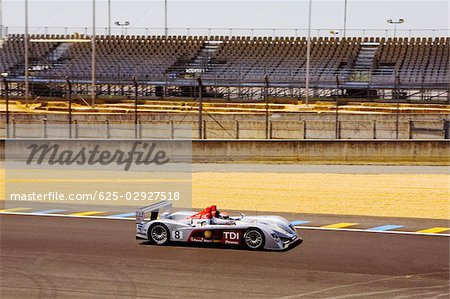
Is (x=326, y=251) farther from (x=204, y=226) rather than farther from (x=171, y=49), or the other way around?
(x=171, y=49)

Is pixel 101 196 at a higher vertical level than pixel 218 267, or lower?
higher

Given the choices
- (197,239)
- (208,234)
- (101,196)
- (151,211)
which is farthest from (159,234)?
(101,196)

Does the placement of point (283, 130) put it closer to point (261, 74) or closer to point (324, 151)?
point (324, 151)

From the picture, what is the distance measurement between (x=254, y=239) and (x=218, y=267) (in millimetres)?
1416

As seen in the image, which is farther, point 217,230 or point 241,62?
point 241,62

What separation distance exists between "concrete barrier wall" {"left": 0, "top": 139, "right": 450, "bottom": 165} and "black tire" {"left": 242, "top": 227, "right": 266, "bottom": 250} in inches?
555

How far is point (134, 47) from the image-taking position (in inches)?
2315

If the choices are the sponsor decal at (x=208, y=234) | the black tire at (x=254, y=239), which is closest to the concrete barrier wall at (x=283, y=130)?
the sponsor decal at (x=208, y=234)

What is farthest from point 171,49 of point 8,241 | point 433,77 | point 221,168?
point 8,241

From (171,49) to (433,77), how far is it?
19.2 m

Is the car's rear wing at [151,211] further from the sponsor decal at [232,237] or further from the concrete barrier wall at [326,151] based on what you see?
the concrete barrier wall at [326,151]

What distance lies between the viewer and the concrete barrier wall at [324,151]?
28.7 meters

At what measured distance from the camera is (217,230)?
1500cm

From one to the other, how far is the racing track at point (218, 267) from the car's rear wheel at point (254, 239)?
7.4 inches
